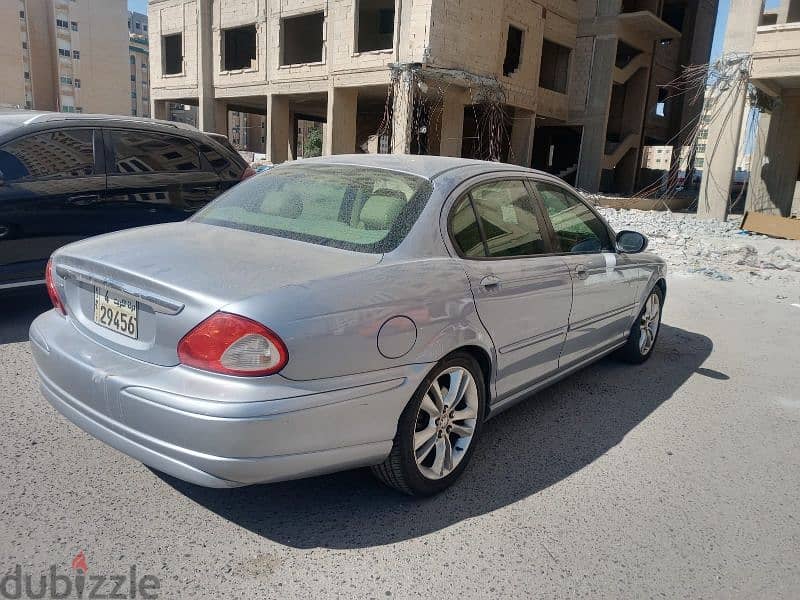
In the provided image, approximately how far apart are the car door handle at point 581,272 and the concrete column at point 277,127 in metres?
23.1

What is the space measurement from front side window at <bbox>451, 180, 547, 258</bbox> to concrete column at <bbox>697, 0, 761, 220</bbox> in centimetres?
1609

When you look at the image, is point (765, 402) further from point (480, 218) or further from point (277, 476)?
point (277, 476)

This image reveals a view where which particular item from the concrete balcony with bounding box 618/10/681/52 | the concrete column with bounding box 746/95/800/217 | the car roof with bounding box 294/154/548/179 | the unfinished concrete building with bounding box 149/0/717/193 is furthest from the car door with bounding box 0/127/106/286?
the concrete balcony with bounding box 618/10/681/52

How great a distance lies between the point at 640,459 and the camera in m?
3.61

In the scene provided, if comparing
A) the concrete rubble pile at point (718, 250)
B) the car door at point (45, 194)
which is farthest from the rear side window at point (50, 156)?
the concrete rubble pile at point (718, 250)

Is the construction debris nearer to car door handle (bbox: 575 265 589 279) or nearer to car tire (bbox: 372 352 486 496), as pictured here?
car door handle (bbox: 575 265 589 279)

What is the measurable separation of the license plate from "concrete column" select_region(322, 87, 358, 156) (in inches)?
815

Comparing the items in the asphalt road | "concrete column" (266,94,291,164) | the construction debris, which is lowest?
the asphalt road

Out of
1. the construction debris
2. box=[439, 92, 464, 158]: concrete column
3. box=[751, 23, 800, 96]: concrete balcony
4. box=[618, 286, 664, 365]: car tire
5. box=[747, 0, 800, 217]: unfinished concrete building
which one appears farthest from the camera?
box=[439, 92, 464, 158]: concrete column

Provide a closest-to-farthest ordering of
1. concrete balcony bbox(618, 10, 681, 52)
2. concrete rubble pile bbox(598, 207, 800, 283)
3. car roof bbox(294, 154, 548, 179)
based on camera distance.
→ car roof bbox(294, 154, 548, 179), concrete rubble pile bbox(598, 207, 800, 283), concrete balcony bbox(618, 10, 681, 52)

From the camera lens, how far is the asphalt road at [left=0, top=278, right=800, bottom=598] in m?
2.43

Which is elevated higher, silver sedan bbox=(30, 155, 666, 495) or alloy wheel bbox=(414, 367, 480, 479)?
silver sedan bbox=(30, 155, 666, 495)

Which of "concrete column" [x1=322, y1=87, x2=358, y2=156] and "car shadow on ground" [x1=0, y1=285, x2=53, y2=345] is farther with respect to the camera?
"concrete column" [x1=322, y1=87, x2=358, y2=156]

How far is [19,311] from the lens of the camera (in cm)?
569
